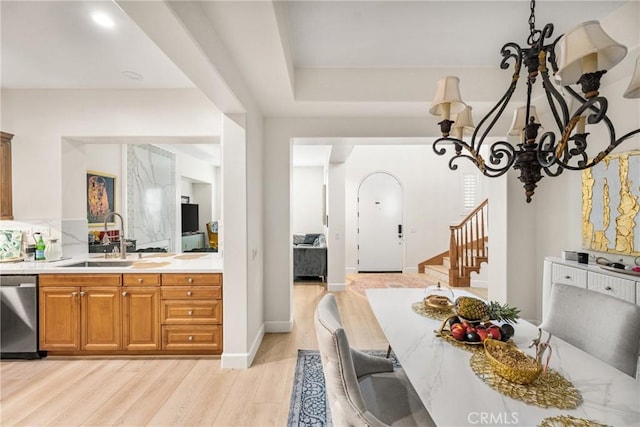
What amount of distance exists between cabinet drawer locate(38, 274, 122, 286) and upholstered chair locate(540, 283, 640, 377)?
3475 mm

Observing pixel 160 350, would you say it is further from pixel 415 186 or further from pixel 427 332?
pixel 415 186

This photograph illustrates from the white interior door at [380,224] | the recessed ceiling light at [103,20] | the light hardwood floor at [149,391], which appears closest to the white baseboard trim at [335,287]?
the white interior door at [380,224]

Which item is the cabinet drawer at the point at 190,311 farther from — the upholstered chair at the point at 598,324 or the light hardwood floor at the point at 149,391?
the upholstered chair at the point at 598,324

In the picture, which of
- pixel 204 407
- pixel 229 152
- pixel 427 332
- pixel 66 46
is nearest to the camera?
pixel 427 332

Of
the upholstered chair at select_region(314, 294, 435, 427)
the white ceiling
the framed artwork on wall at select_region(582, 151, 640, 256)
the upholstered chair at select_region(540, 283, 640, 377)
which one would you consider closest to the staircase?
the framed artwork on wall at select_region(582, 151, 640, 256)

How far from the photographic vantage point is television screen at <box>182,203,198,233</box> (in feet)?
24.2

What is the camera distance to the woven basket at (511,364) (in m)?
1.14

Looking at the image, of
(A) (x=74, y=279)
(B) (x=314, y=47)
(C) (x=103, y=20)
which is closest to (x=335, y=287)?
(A) (x=74, y=279)

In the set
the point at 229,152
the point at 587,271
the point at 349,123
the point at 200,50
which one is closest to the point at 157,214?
the point at 229,152

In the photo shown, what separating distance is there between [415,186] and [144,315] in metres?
6.18

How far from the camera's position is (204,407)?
2180 millimetres

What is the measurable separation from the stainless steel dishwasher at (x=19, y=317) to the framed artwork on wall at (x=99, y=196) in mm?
1608

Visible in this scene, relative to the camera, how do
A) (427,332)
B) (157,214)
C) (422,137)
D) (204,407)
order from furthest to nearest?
(157,214) → (422,137) → (204,407) → (427,332)

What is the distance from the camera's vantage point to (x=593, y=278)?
2.52 m
